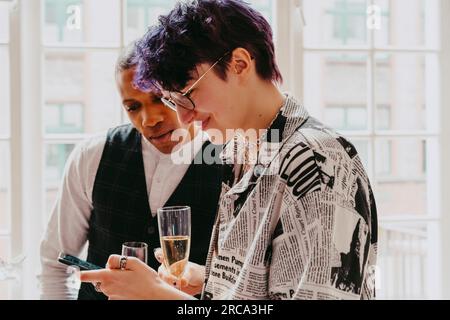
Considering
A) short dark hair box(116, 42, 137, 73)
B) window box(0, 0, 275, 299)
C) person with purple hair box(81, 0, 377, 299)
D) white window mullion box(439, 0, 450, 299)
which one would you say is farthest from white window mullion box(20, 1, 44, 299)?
white window mullion box(439, 0, 450, 299)

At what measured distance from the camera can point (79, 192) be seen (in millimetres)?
1386

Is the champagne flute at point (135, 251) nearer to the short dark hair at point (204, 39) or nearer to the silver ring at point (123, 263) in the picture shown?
the silver ring at point (123, 263)

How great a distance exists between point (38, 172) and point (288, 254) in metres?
1.24

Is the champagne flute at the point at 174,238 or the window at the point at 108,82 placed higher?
the window at the point at 108,82

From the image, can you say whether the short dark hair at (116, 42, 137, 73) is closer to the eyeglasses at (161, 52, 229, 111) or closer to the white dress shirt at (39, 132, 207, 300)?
the white dress shirt at (39, 132, 207, 300)

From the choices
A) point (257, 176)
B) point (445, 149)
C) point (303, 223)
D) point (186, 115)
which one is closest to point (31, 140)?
point (186, 115)

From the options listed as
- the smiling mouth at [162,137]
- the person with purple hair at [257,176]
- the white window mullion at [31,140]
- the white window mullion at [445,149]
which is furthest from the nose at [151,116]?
the white window mullion at [445,149]

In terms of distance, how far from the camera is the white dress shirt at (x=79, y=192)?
53.2 inches

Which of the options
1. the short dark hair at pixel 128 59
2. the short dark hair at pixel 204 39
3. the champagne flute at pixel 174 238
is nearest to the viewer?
the short dark hair at pixel 204 39

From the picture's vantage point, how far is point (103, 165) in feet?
4.52

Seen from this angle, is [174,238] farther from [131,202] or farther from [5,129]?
[5,129]

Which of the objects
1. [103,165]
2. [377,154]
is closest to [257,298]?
[103,165]

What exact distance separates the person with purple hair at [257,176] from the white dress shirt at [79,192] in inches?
14.9
